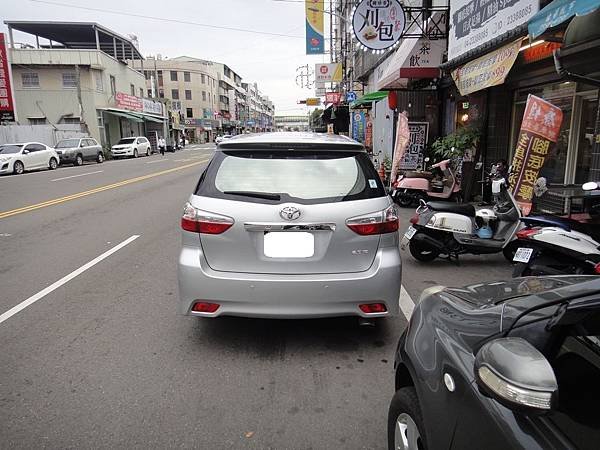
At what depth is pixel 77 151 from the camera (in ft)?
90.3

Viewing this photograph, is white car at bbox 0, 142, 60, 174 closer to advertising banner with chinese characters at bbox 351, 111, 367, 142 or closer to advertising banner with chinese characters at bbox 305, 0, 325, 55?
advertising banner with chinese characters at bbox 351, 111, 367, 142

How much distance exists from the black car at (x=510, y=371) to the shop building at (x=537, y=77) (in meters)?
4.30

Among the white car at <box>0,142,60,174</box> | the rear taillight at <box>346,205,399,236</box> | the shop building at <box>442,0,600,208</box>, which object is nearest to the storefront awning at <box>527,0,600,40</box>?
the shop building at <box>442,0,600,208</box>

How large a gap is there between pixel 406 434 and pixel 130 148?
36822mm

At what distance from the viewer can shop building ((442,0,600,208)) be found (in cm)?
592

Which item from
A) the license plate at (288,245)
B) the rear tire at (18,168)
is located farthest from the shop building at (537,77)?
the rear tire at (18,168)

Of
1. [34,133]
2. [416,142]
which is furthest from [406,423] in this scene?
[34,133]

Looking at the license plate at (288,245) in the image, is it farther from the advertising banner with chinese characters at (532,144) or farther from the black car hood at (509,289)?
the advertising banner with chinese characters at (532,144)

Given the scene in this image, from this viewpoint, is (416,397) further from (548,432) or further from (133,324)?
(133,324)

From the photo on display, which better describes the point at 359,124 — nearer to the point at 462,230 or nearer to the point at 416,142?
the point at 416,142

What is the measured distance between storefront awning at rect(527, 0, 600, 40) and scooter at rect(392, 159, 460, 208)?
4801mm

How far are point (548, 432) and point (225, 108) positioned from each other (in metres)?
100

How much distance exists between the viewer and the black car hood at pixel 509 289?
1.93 meters

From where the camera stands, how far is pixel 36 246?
293 inches
